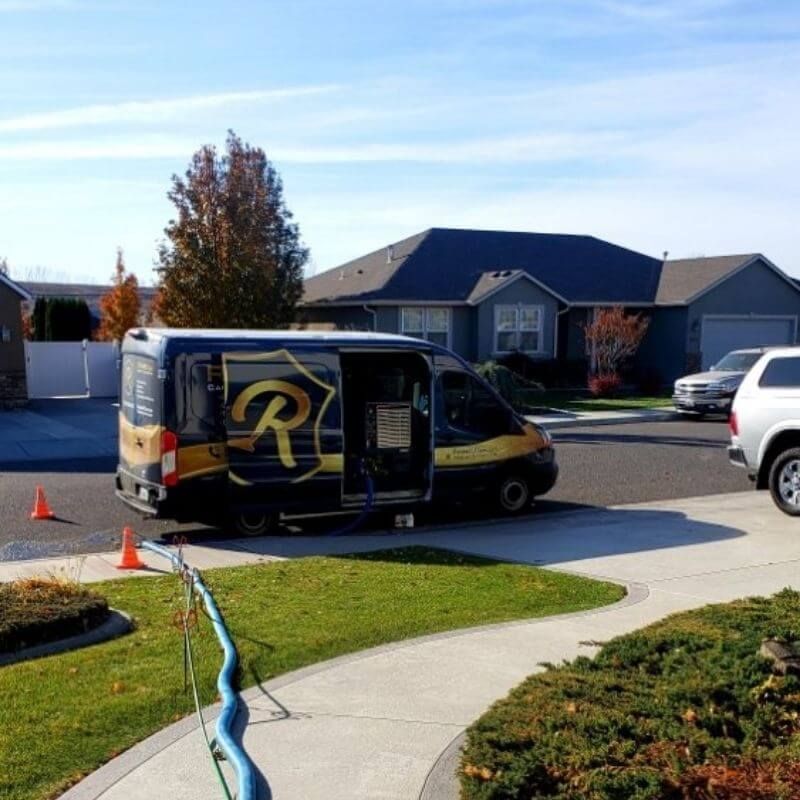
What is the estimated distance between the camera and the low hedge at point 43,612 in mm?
6766

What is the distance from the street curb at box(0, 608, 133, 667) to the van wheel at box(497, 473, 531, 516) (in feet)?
19.7

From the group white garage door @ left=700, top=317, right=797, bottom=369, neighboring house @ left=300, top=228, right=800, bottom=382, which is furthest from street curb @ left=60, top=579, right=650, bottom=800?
white garage door @ left=700, top=317, right=797, bottom=369

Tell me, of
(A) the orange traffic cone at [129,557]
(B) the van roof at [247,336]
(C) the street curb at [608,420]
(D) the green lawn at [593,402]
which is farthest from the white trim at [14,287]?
(A) the orange traffic cone at [129,557]

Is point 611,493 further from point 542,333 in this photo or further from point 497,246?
point 497,246

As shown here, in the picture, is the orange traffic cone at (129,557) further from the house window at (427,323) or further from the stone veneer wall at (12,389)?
the house window at (427,323)

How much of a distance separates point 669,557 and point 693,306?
25922 millimetres

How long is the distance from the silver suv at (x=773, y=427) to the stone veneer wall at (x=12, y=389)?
20644 millimetres

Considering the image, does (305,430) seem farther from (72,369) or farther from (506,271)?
(506,271)

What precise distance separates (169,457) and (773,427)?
7.16m

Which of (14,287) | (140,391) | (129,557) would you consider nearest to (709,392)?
(140,391)

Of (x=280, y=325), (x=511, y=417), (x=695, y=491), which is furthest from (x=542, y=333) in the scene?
(x=511, y=417)

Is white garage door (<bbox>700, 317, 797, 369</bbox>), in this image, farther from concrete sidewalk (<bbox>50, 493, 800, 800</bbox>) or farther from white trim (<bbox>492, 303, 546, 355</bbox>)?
concrete sidewalk (<bbox>50, 493, 800, 800</bbox>)

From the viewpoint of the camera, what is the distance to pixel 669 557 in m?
10.3

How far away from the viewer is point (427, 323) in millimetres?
32625
